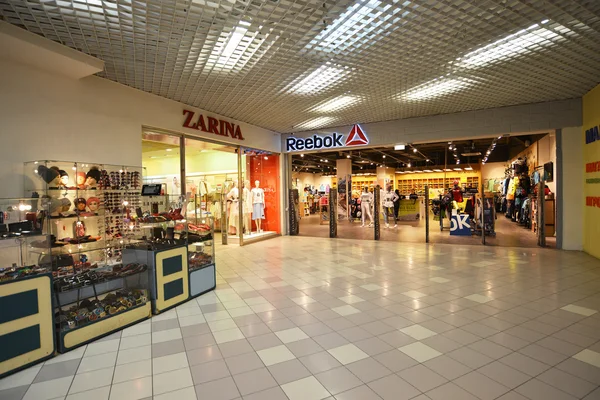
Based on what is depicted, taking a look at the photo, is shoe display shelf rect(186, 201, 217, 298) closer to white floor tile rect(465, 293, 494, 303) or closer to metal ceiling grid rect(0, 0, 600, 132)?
metal ceiling grid rect(0, 0, 600, 132)

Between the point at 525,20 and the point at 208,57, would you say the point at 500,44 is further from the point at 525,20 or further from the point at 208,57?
the point at 208,57

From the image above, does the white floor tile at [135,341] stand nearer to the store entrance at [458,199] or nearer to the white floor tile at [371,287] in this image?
the white floor tile at [371,287]

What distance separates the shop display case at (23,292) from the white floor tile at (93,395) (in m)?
0.79

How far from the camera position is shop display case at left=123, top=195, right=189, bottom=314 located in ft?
12.6

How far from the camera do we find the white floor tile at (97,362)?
2605mm

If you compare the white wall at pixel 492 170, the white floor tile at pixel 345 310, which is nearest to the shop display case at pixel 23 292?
the white floor tile at pixel 345 310

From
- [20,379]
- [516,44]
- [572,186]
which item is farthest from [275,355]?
[572,186]

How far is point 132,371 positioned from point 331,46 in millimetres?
4394

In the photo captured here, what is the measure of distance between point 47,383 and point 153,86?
4813mm

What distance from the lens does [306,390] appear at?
7.33 ft

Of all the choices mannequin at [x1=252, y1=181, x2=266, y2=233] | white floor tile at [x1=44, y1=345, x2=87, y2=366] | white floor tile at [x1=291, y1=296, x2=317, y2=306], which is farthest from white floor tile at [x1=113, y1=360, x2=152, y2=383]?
mannequin at [x1=252, y1=181, x2=266, y2=233]

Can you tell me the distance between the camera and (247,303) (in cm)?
411

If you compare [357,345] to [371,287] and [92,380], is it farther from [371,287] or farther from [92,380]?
[92,380]

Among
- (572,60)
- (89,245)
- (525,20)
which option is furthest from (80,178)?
(572,60)
